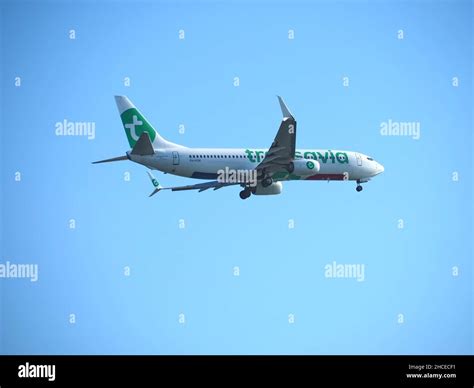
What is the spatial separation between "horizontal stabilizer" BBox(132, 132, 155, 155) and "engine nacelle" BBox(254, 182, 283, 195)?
10905mm

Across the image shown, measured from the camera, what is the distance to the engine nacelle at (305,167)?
7889cm

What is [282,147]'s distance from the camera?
2992 inches

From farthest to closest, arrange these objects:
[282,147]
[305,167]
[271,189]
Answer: [271,189] → [305,167] → [282,147]

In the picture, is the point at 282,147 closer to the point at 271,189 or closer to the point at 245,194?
the point at 245,194

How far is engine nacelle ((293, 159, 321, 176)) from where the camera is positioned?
78894 mm

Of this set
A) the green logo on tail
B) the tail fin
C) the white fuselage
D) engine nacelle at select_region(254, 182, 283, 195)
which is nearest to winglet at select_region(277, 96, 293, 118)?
the white fuselage

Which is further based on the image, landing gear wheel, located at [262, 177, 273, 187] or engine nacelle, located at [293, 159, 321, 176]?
engine nacelle, located at [293, 159, 321, 176]

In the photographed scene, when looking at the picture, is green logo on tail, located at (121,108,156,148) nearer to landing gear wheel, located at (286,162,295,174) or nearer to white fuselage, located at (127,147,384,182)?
white fuselage, located at (127,147,384,182)

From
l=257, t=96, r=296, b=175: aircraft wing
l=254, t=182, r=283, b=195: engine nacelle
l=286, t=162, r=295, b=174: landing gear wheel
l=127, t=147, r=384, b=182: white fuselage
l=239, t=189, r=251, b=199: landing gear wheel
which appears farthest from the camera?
l=254, t=182, r=283, b=195: engine nacelle

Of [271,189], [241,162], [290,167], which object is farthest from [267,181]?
[271,189]

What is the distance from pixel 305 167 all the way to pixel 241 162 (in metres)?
4.81

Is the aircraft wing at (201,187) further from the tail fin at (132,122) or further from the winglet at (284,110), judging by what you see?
the winglet at (284,110)
